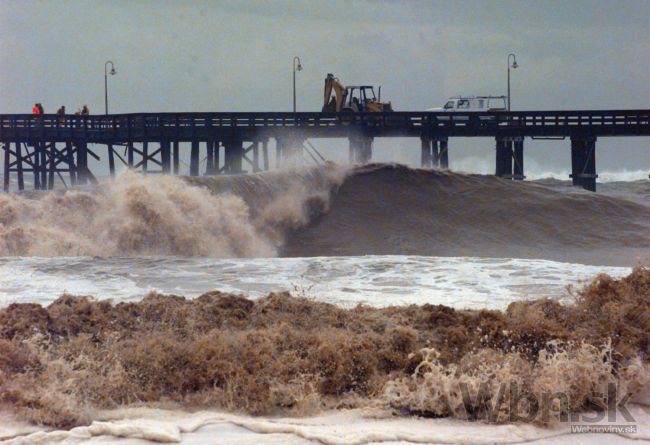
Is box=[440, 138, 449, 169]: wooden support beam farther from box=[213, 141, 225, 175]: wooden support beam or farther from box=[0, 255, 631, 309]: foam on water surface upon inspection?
box=[0, 255, 631, 309]: foam on water surface

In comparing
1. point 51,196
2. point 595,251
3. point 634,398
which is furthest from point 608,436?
point 595,251

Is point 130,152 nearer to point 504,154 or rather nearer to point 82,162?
point 82,162

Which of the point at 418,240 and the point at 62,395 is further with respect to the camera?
the point at 418,240

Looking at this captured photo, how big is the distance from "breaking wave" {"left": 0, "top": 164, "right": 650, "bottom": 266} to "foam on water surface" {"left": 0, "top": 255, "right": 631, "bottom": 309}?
2.76m

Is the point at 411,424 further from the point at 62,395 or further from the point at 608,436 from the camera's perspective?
the point at 62,395

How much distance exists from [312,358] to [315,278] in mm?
6818

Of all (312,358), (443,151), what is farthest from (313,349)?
(443,151)

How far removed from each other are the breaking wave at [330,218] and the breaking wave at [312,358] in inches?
380

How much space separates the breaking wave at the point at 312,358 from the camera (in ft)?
23.2

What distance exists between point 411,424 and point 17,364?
3.46 m

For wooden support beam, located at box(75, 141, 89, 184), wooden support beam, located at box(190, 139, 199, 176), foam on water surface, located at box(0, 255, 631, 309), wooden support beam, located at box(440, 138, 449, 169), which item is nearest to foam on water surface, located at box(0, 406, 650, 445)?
foam on water surface, located at box(0, 255, 631, 309)

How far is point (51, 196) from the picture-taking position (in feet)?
67.4

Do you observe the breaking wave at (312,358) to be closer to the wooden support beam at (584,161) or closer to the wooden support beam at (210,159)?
the wooden support beam at (210,159)

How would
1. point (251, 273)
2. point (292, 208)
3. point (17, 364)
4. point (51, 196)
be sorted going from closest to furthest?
point (17, 364) → point (251, 273) → point (51, 196) → point (292, 208)
